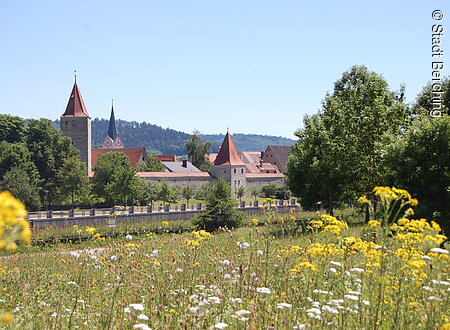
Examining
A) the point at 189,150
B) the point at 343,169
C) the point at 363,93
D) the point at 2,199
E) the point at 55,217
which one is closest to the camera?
the point at 2,199

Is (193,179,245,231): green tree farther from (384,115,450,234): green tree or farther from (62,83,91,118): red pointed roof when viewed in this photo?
(62,83,91,118): red pointed roof

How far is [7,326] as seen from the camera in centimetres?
445

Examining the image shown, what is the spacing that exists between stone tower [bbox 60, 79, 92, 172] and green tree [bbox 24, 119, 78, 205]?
15.1 metres

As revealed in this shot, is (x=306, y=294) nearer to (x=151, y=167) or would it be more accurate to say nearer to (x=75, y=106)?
(x=75, y=106)

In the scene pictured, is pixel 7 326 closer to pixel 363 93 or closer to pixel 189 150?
pixel 363 93

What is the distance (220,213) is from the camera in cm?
2517

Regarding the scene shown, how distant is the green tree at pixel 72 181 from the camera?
151 ft

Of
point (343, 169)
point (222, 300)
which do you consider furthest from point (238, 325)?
point (343, 169)

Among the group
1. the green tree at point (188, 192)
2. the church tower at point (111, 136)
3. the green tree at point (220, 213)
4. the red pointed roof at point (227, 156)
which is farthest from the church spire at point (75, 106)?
the church tower at point (111, 136)

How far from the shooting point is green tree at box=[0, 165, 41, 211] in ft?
132

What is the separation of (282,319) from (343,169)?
1773 cm

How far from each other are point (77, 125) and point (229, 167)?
21.5 metres

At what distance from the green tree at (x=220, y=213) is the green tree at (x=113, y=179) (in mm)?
20375

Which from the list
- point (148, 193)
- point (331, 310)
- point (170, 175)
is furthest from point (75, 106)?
point (331, 310)
